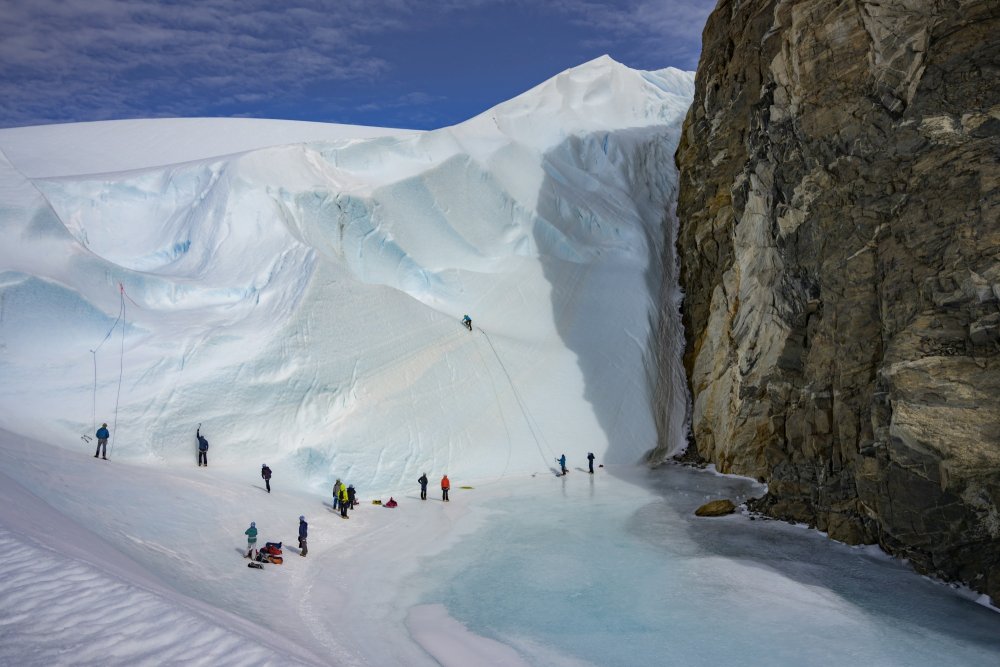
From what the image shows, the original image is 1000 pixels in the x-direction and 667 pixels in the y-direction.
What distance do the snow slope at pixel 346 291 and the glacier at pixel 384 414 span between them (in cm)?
9

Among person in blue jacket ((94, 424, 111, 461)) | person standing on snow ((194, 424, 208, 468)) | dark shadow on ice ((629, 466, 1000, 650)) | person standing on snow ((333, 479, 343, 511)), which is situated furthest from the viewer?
person standing on snow ((194, 424, 208, 468))

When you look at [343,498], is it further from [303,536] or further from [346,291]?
[346,291]

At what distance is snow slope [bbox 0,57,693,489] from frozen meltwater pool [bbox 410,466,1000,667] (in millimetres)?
5548

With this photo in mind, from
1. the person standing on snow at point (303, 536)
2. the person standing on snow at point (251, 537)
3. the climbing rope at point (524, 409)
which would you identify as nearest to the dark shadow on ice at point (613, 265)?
the climbing rope at point (524, 409)

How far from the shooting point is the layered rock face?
10.7 m

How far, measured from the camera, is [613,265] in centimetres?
2548

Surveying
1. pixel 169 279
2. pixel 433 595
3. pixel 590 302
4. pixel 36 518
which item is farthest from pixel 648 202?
pixel 36 518

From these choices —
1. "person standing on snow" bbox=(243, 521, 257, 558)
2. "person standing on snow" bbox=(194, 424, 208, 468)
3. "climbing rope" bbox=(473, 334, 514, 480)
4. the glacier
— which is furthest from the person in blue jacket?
"climbing rope" bbox=(473, 334, 514, 480)

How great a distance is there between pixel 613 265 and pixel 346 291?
1020cm

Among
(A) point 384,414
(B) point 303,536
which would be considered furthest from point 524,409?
(B) point 303,536

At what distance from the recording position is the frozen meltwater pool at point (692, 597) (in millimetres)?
8711

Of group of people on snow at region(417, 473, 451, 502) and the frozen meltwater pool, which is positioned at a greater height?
group of people on snow at region(417, 473, 451, 502)

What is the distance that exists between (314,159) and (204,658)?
22055 mm

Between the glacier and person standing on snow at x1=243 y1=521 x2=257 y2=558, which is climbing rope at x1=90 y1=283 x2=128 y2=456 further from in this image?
person standing on snow at x1=243 y1=521 x2=257 y2=558
